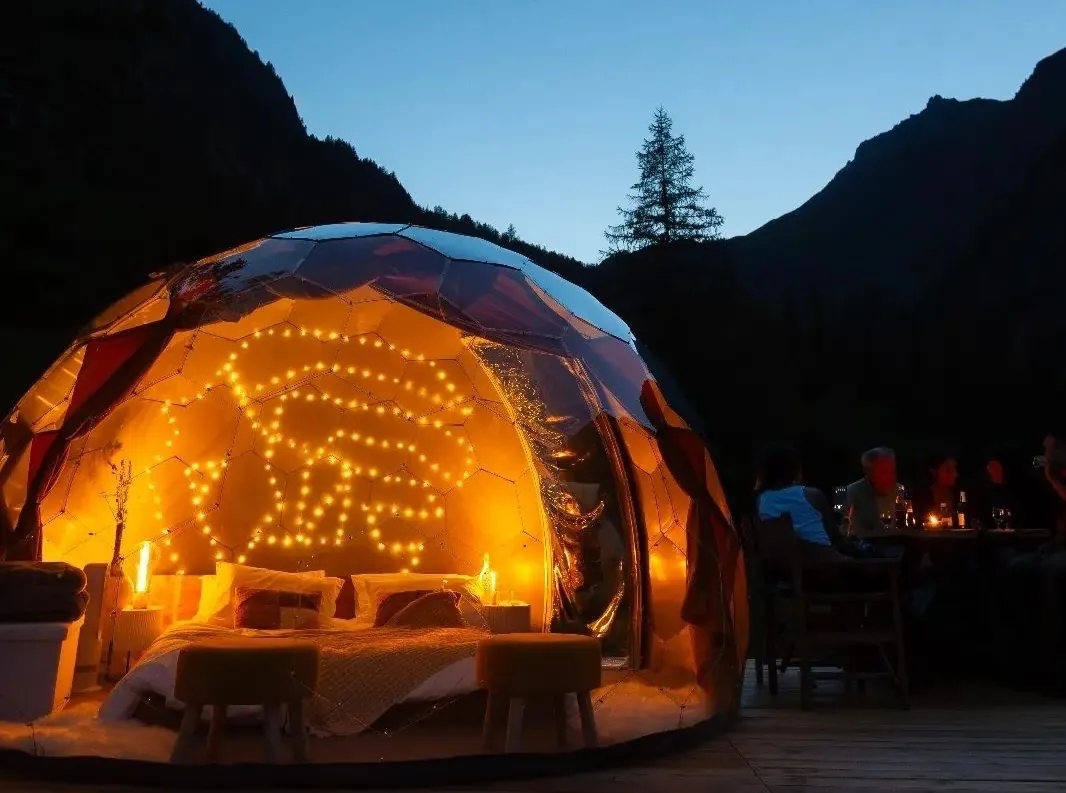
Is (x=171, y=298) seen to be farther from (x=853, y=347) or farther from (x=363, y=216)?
(x=853, y=347)

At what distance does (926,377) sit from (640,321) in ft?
30.6

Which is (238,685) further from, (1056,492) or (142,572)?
(1056,492)

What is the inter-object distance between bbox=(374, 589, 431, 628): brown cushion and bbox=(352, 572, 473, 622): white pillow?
77mm

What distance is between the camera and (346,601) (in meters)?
5.29

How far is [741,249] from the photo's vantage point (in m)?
31.3

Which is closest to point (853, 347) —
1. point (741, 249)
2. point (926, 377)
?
point (926, 377)

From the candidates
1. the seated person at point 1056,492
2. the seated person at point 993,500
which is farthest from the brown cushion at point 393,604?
the seated person at point 1056,492

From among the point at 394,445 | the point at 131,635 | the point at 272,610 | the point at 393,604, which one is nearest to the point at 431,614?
the point at 393,604

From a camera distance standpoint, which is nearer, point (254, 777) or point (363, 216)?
point (254, 777)

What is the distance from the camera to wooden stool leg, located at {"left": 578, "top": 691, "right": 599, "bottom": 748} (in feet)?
Result: 10.3

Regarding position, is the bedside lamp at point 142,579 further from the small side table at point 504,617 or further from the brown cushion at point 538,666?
the brown cushion at point 538,666

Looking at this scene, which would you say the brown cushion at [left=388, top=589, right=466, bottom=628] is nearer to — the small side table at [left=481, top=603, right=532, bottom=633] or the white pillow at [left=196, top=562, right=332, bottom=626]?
the small side table at [left=481, top=603, right=532, bottom=633]

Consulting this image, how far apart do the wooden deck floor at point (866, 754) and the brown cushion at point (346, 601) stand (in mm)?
2319

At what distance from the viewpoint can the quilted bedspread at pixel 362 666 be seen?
3400mm
